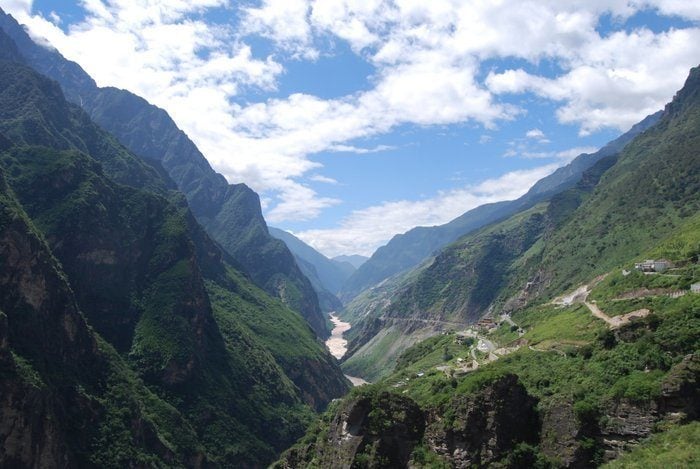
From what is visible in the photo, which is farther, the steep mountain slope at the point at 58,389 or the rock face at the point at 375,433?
the steep mountain slope at the point at 58,389

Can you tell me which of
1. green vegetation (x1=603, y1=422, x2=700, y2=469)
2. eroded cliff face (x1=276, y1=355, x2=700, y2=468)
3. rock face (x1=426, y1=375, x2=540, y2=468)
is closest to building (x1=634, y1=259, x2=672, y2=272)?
rock face (x1=426, y1=375, x2=540, y2=468)

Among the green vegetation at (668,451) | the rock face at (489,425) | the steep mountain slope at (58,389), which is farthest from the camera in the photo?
the steep mountain slope at (58,389)

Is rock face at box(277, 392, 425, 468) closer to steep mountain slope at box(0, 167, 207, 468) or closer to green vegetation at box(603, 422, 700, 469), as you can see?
green vegetation at box(603, 422, 700, 469)

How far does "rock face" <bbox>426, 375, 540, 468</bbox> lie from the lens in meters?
57.8

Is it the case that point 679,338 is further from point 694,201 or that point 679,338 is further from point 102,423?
point 102,423

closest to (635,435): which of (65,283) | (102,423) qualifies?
(102,423)

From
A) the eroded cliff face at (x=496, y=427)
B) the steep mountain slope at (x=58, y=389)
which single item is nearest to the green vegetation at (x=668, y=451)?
the eroded cliff face at (x=496, y=427)

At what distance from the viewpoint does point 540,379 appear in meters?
69.6

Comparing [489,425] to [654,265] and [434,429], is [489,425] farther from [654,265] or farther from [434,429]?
[654,265]

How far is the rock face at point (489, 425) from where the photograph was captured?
57.8 m

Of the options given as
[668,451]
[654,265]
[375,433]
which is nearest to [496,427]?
[375,433]

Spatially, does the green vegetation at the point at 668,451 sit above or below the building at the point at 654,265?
below

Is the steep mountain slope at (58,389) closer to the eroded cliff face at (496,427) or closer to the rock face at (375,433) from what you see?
the eroded cliff face at (496,427)

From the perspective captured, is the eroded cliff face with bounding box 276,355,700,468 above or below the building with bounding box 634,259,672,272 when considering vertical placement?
below
